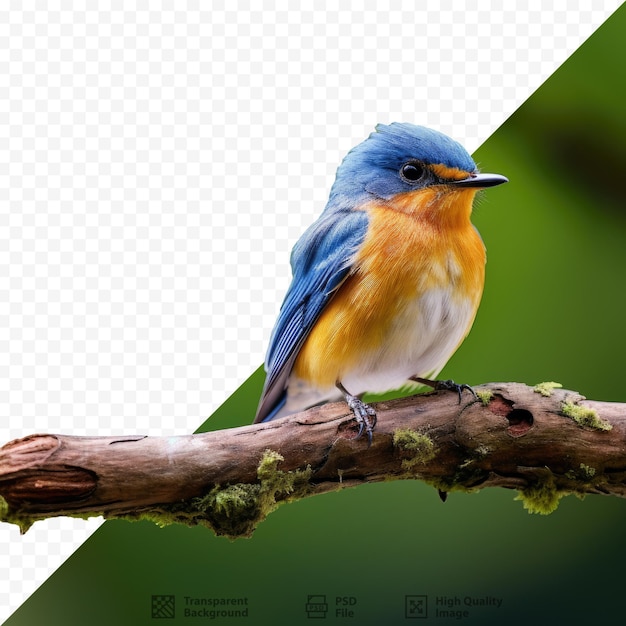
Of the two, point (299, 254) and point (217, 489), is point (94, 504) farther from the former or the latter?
point (299, 254)

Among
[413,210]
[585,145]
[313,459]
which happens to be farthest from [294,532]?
[585,145]

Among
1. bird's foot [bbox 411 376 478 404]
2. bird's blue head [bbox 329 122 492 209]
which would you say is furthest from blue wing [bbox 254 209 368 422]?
bird's foot [bbox 411 376 478 404]

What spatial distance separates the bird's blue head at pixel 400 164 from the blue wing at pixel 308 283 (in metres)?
0.14

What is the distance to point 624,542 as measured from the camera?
5.46 meters

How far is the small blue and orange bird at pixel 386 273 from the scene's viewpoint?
3.67m

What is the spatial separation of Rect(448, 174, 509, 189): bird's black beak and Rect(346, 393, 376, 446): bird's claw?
1031mm

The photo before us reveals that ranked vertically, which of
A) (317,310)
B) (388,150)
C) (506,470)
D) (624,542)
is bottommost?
(624,542)

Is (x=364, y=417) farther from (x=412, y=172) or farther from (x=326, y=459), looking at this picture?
(x=412, y=172)

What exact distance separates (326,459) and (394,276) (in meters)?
0.81

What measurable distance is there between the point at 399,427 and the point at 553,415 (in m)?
0.64

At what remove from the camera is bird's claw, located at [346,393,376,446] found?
140 inches

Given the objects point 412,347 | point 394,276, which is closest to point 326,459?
point 412,347

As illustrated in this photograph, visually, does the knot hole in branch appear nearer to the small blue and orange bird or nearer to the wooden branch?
the wooden branch

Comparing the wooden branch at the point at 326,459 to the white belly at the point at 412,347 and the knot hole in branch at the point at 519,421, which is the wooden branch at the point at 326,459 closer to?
the knot hole in branch at the point at 519,421
